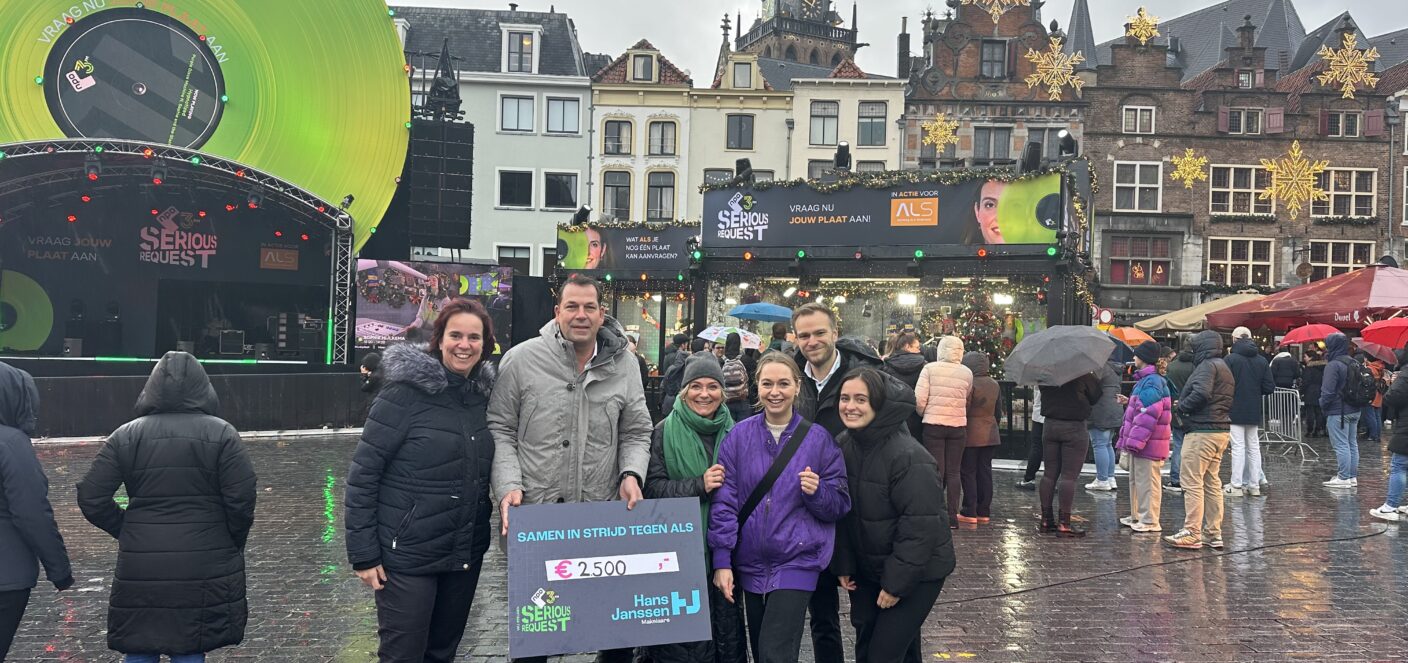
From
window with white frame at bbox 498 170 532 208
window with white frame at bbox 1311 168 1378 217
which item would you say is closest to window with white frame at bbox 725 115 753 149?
window with white frame at bbox 498 170 532 208

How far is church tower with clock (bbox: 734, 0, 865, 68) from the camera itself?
92375mm

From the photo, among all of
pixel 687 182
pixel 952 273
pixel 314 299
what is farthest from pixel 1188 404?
pixel 687 182

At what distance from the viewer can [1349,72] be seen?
36875 mm

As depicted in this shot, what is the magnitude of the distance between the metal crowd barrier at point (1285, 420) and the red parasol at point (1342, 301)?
137 centimetres

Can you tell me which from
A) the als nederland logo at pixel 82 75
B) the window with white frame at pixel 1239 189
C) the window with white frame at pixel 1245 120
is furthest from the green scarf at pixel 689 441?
the window with white frame at pixel 1245 120

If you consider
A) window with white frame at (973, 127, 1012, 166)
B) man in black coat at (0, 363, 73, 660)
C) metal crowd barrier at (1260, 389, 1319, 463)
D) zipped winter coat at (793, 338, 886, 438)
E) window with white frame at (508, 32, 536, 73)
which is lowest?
metal crowd barrier at (1260, 389, 1319, 463)

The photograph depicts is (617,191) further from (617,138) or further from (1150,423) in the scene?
(1150,423)

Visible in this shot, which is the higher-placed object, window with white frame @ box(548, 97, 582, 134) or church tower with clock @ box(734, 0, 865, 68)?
church tower with clock @ box(734, 0, 865, 68)

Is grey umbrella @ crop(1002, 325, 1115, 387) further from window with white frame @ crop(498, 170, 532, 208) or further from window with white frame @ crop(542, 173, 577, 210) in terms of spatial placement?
window with white frame @ crop(498, 170, 532, 208)

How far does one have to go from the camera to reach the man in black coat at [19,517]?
402 cm

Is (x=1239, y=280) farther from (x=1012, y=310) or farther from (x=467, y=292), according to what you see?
(x=467, y=292)

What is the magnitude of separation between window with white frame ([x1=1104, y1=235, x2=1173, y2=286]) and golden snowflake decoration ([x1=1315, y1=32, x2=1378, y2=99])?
27.2 ft

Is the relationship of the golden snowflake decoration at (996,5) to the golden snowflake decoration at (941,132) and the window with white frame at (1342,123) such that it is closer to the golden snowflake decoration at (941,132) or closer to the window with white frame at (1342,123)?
the golden snowflake decoration at (941,132)

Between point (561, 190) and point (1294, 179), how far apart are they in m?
26.6
